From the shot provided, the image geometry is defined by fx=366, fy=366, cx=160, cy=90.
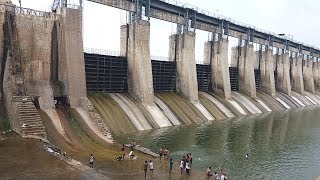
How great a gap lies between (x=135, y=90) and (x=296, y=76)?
255 feet

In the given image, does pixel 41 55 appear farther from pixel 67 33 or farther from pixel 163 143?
pixel 163 143

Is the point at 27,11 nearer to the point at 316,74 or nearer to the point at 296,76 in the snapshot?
the point at 296,76

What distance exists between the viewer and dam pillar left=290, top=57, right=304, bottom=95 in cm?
11931

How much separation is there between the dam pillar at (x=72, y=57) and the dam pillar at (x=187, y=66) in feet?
90.7

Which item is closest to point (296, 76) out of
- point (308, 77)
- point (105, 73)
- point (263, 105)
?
point (308, 77)

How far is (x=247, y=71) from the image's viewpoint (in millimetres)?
93500

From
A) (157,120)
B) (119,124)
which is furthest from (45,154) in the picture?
(157,120)

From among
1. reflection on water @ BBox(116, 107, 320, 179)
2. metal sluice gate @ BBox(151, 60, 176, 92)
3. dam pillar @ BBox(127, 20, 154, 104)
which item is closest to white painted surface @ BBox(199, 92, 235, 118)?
reflection on water @ BBox(116, 107, 320, 179)

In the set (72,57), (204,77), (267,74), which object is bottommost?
(204,77)

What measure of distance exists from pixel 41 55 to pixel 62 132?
1200 centimetres

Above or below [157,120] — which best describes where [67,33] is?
above

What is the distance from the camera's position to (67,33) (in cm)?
4816

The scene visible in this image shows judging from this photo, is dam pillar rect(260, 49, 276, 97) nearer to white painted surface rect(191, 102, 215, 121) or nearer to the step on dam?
the step on dam

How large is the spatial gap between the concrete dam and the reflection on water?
5.27 meters
